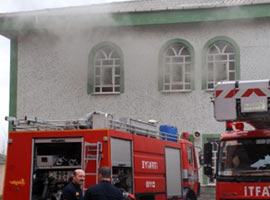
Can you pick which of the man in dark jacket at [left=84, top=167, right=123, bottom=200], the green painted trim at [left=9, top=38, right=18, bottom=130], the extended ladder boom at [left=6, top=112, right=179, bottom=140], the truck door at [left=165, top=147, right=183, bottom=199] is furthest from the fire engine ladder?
the green painted trim at [left=9, top=38, right=18, bottom=130]

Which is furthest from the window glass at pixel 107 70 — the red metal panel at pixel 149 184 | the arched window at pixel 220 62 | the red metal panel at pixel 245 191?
the red metal panel at pixel 245 191

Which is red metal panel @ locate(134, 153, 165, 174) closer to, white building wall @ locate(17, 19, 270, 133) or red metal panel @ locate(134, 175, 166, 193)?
red metal panel @ locate(134, 175, 166, 193)

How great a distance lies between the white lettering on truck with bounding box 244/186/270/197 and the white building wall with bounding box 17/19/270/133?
1109cm

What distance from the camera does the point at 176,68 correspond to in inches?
894

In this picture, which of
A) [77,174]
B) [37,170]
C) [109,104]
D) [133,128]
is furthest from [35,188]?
[109,104]

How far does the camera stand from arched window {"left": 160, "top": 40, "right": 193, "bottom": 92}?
891 inches

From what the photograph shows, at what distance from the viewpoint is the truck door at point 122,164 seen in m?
12.0

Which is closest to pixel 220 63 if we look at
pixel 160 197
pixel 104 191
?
pixel 160 197

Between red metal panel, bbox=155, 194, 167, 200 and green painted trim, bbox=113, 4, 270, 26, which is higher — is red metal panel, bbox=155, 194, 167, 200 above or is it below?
below

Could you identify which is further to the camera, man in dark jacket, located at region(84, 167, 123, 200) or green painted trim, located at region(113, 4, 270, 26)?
green painted trim, located at region(113, 4, 270, 26)

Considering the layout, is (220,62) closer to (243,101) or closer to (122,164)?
(122,164)

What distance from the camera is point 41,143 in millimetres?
12273

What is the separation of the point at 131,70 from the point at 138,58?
52 cm

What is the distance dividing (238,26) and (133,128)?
1030 cm
